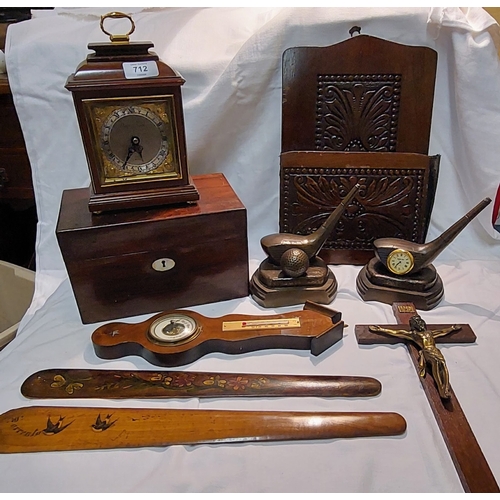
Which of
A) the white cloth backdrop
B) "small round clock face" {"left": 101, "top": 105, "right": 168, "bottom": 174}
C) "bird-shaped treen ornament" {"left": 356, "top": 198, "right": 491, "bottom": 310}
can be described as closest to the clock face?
"small round clock face" {"left": 101, "top": 105, "right": 168, "bottom": 174}

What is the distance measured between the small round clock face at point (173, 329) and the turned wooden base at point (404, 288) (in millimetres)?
431

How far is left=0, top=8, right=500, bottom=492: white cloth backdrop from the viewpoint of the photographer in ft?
2.45

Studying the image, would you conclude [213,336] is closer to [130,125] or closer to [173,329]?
[173,329]

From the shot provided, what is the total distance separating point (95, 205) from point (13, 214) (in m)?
0.69

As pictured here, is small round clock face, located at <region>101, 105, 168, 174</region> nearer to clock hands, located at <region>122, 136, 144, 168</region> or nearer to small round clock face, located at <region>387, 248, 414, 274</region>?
clock hands, located at <region>122, 136, 144, 168</region>

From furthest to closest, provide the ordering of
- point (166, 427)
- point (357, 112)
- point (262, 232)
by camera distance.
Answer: point (262, 232)
point (357, 112)
point (166, 427)

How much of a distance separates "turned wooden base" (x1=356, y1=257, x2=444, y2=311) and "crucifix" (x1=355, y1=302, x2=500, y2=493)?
0.09 ft

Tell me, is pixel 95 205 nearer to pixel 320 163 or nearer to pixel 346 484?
pixel 320 163

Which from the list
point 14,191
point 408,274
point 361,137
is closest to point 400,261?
point 408,274

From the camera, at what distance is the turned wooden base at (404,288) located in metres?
1.09

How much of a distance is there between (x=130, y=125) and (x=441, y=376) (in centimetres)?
80

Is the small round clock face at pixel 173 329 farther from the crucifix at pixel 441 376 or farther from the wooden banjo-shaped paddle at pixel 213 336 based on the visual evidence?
the crucifix at pixel 441 376

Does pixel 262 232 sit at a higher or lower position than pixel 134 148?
lower

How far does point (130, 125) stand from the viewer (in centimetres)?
99
